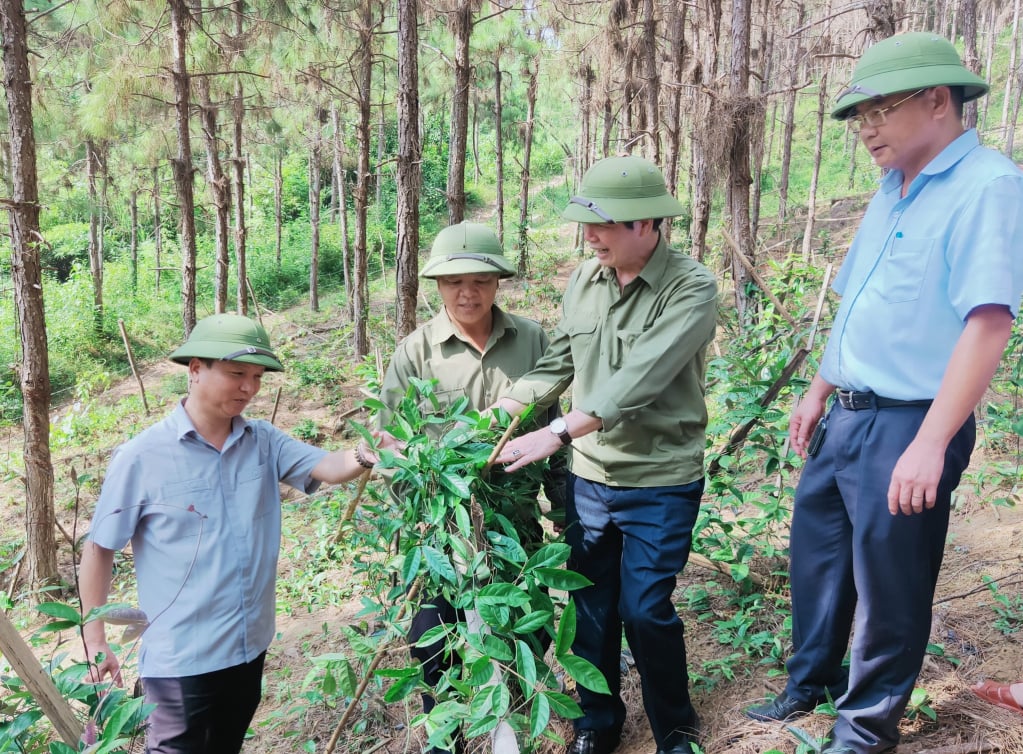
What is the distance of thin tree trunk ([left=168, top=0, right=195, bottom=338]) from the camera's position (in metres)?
7.59

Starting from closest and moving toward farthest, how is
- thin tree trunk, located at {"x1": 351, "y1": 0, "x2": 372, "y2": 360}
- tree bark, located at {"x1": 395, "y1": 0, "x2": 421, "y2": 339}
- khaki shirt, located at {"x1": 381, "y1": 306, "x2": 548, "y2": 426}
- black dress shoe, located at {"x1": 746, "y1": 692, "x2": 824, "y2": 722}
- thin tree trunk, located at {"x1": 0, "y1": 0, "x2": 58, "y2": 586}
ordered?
black dress shoe, located at {"x1": 746, "y1": 692, "x2": 824, "y2": 722}
khaki shirt, located at {"x1": 381, "y1": 306, "x2": 548, "y2": 426}
thin tree trunk, located at {"x1": 0, "y1": 0, "x2": 58, "y2": 586}
tree bark, located at {"x1": 395, "y1": 0, "x2": 421, "y2": 339}
thin tree trunk, located at {"x1": 351, "y1": 0, "x2": 372, "y2": 360}

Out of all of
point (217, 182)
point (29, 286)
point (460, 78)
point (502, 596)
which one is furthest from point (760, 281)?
point (217, 182)

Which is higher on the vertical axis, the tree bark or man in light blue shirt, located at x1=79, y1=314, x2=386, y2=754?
the tree bark

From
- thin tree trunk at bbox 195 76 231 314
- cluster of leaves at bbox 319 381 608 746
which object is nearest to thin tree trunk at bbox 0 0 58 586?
thin tree trunk at bbox 195 76 231 314

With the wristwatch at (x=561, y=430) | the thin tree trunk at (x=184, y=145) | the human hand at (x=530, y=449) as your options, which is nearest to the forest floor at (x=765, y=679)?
the human hand at (x=530, y=449)

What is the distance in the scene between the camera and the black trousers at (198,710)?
192 centimetres

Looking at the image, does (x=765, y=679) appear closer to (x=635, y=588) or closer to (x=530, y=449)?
(x=635, y=588)

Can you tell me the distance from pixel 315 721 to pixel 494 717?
1.81 m

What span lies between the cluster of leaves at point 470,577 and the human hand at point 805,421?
79cm

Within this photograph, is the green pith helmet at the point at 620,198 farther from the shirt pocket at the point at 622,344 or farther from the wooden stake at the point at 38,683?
the wooden stake at the point at 38,683

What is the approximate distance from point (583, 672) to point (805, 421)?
0.96 m

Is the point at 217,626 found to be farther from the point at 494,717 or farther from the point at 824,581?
the point at 824,581

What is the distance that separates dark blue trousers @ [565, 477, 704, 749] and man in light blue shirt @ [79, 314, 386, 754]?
37.1 inches

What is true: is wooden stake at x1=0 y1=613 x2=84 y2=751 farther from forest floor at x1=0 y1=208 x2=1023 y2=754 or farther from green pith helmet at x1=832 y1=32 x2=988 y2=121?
green pith helmet at x1=832 y1=32 x2=988 y2=121
